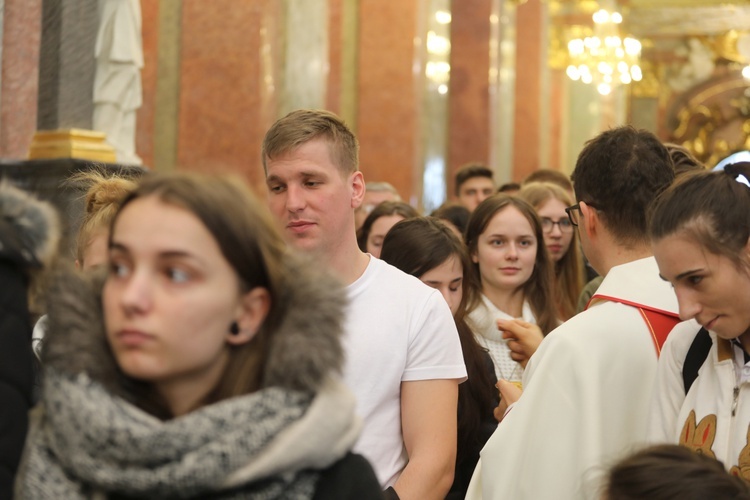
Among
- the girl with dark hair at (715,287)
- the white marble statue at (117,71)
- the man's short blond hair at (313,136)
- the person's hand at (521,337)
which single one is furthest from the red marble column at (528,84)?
the girl with dark hair at (715,287)

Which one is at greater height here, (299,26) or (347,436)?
(299,26)

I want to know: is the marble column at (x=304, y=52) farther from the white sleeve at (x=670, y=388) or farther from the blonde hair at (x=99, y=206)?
the white sleeve at (x=670, y=388)

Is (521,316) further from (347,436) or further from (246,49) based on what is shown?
(246,49)

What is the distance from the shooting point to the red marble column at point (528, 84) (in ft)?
70.9

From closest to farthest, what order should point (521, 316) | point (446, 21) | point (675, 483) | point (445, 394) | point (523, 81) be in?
point (675, 483) → point (445, 394) → point (521, 316) → point (446, 21) → point (523, 81)

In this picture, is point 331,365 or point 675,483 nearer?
point 331,365

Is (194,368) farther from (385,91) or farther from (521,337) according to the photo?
(385,91)

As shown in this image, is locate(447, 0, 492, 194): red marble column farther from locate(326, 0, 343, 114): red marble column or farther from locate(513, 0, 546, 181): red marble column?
locate(513, 0, 546, 181): red marble column

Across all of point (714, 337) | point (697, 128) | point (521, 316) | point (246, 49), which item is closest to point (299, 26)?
Result: point (246, 49)

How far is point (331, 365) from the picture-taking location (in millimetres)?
2348

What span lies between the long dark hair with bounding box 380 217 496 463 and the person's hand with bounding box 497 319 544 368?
0.25 m

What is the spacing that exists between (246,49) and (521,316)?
4.58 meters

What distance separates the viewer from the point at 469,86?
1627cm

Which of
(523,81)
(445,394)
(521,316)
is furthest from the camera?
(523,81)
